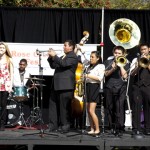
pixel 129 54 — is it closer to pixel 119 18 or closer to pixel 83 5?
pixel 119 18

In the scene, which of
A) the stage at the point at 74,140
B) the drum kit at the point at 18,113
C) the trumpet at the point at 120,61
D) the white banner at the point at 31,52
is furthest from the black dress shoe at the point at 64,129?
the white banner at the point at 31,52

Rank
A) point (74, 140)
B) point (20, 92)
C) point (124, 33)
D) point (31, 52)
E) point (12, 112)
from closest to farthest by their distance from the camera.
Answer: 1. point (74, 140)
2. point (20, 92)
3. point (124, 33)
4. point (12, 112)
5. point (31, 52)

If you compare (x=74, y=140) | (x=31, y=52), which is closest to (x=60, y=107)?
(x=74, y=140)

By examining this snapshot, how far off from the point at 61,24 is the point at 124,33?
1.80 metres

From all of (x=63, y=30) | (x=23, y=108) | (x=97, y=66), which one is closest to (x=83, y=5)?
(x=63, y=30)

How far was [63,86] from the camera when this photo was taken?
7102 millimetres

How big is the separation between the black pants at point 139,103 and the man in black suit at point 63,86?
43.9 inches

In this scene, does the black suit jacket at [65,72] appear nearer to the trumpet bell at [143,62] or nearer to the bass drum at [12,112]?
the trumpet bell at [143,62]

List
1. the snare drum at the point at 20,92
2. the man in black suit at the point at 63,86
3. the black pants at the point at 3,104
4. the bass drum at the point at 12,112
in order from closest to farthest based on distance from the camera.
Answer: the man in black suit at the point at 63,86
the black pants at the point at 3,104
the snare drum at the point at 20,92
the bass drum at the point at 12,112

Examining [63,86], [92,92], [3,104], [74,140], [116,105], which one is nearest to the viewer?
[74,140]

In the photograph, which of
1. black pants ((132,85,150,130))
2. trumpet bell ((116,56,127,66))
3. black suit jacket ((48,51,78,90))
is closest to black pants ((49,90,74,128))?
black suit jacket ((48,51,78,90))

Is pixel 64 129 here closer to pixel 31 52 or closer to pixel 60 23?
pixel 31 52

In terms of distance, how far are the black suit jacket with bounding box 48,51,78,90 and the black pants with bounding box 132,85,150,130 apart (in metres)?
1.12

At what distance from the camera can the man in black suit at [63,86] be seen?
7061mm
